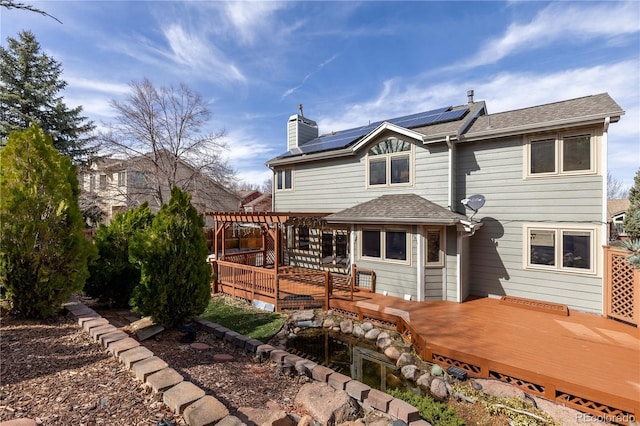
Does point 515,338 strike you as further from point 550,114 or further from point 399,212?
point 550,114

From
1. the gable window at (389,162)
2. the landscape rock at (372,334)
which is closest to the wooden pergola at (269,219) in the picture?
the gable window at (389,162)

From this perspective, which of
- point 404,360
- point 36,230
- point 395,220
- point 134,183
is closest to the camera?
point 36,230

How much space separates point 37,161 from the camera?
495cm

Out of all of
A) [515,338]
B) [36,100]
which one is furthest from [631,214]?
[36,100]

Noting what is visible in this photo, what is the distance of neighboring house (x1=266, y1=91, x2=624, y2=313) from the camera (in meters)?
7.50

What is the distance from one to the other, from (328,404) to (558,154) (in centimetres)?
891

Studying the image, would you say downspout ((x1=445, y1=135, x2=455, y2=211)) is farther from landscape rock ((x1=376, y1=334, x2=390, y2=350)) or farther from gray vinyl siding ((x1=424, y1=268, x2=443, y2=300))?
landscape rock ((x1=376, y1=334, x2=390, y2=350))

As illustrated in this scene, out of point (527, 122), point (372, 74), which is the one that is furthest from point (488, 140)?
point (372, 74)

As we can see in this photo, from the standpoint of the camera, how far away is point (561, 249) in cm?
780

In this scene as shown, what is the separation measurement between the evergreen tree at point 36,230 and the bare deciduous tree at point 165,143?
1243 cm

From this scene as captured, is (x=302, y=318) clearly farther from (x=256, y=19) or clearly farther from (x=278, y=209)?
(x=256, y=19)

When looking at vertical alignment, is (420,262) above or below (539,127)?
below

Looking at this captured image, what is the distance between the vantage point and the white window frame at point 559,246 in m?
7.37

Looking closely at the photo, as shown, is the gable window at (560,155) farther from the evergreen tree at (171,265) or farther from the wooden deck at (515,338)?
the evergreen tree at (171,265)
